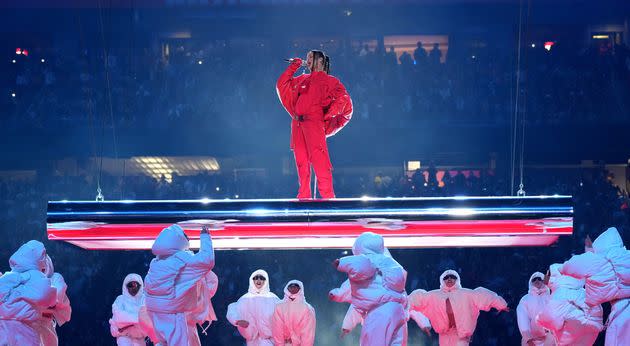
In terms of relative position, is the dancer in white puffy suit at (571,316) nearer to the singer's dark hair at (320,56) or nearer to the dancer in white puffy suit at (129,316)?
the singer's dark hair at (320,56)

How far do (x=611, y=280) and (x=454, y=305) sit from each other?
90.8 inches

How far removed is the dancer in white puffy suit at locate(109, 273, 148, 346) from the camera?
9102mm

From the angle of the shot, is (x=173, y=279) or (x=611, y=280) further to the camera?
(x=611, y=280)

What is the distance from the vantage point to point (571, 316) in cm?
785

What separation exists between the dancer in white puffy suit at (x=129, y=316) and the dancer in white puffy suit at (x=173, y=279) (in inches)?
80.4

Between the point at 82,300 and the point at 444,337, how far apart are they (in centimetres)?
551

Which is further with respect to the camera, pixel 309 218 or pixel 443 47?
pixel 443 47

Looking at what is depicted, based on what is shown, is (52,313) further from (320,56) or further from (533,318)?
(533,318)

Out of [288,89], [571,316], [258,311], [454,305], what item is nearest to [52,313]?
[258,311]

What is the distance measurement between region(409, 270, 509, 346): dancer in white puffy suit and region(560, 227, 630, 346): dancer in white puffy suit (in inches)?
75.1

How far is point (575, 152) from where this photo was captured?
589 inches

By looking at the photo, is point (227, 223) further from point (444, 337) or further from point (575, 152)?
point (575, 152)

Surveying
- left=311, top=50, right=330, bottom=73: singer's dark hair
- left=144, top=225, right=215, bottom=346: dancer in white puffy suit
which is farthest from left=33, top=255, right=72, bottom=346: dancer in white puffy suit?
left=311, top=50, right=330, bottom=73: singer's dark hair

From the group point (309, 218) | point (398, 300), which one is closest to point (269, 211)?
point (309, 218)
